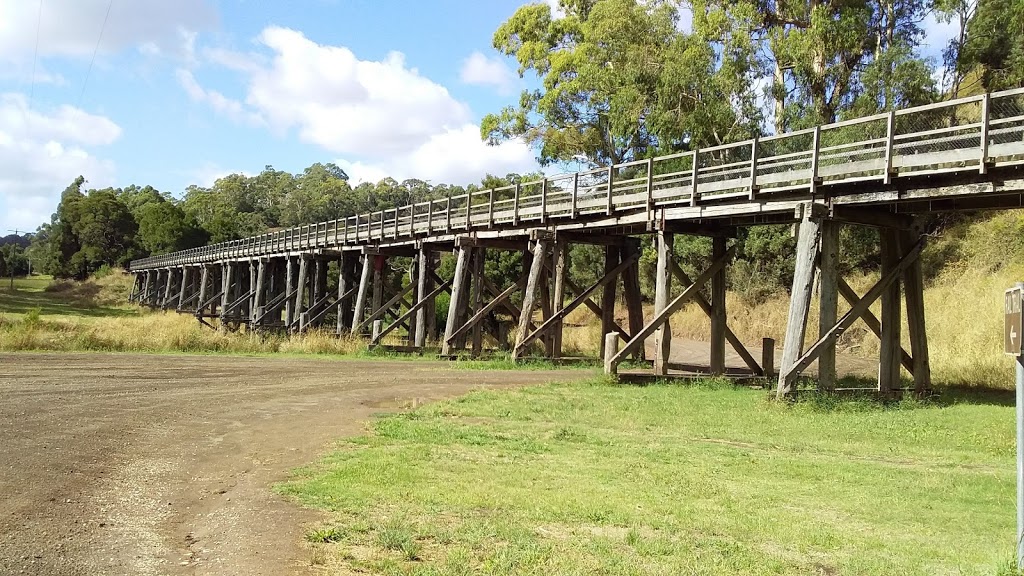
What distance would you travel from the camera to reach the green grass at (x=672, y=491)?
5742mm

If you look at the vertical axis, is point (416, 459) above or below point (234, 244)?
below

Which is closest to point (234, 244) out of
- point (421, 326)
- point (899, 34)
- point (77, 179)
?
point (421, 326)

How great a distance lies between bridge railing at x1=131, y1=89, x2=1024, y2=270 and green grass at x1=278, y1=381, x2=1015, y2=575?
4.02 m

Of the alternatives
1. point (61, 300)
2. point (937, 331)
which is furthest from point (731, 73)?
point (61, 300)

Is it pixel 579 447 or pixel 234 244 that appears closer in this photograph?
pixel 579 447

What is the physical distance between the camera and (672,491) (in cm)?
791

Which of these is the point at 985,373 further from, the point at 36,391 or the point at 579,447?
the point at 36,391

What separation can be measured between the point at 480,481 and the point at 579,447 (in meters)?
2.55

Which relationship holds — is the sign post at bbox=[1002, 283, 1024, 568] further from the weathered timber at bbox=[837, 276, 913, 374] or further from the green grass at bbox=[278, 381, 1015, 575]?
the weathered timber at bbox=[837, 276, 913, 374]

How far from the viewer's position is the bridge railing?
12258 millimetres

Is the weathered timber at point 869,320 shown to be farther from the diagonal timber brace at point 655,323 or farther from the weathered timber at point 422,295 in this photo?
the weathered timber at point 422,295

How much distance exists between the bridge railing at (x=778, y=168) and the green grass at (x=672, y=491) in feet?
13.2

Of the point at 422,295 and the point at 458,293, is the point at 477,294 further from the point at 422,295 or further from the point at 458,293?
the point at 422,295

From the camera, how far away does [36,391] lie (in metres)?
14.3
